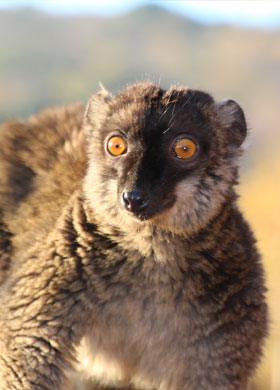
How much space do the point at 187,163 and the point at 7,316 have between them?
165 cm

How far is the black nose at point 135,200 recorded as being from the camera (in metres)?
4.12

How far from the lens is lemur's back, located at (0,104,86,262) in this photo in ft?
17.0

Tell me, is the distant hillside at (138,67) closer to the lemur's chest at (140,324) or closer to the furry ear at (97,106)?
the furry ear at (97,106)

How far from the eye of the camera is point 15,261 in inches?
197

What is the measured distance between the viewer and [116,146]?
4543 millimetres

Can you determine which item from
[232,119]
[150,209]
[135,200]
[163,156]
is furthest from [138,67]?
[135,200]

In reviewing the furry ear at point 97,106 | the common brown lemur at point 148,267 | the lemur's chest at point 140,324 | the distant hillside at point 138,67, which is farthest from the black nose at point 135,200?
the distant hillside at point 138,67

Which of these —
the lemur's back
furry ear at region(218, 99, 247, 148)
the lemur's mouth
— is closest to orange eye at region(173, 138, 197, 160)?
the lemur's mouth

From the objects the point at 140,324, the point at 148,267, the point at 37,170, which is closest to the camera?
the point at 148,267

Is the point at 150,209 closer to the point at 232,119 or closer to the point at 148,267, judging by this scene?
the point at 148,267

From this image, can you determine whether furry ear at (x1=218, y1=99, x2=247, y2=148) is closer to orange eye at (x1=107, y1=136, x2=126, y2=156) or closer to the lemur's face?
the lemur's face

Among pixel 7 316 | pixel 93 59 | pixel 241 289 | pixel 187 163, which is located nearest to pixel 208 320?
pixel 241 289

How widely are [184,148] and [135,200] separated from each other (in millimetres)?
587

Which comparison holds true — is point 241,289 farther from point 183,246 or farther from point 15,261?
point 15,261
